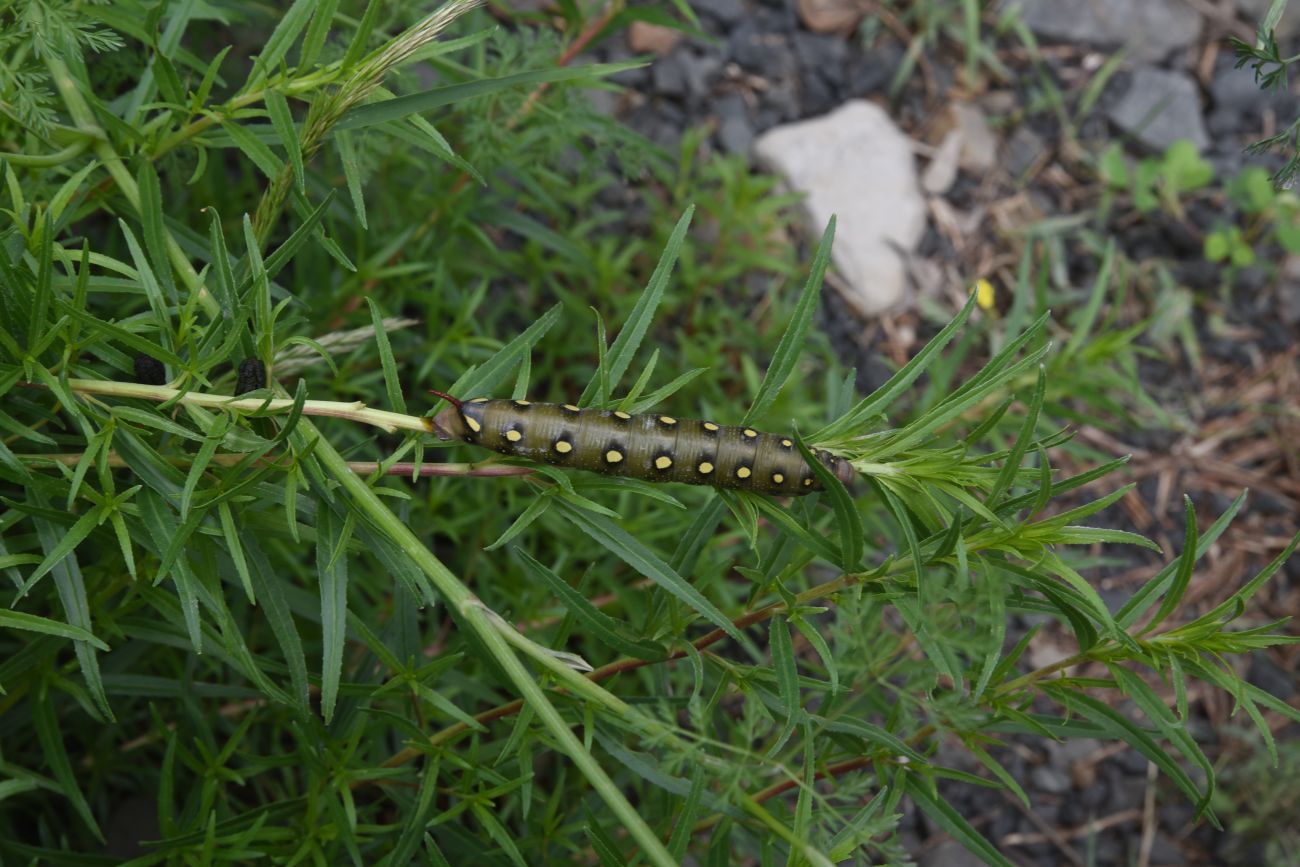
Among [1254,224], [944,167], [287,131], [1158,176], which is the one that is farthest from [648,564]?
[1254,224]

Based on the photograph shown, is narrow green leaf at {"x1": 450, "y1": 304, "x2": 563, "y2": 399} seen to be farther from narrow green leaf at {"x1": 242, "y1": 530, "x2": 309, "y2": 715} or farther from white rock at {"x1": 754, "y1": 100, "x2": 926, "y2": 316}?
white rock at {"x1": 754, "y1": 100, "x2": 926, "y2": 316}

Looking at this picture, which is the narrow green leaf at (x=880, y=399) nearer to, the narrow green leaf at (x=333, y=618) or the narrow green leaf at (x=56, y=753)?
the narrow green leaf at (x=333, y=618)

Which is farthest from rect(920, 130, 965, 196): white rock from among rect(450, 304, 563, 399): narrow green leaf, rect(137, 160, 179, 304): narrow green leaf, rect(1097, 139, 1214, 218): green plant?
rect(137, 160, 179, 304): narrow green leaf

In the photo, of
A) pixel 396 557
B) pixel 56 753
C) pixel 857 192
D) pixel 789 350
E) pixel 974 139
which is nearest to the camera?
pixel 396 557

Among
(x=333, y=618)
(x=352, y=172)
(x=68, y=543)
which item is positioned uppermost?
(x=352, y=172)

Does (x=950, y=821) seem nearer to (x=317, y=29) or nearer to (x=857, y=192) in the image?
(x=317, y=29)

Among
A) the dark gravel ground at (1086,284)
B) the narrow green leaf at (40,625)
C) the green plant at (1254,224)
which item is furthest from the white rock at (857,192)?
the narrow green leaf at (40,625)
